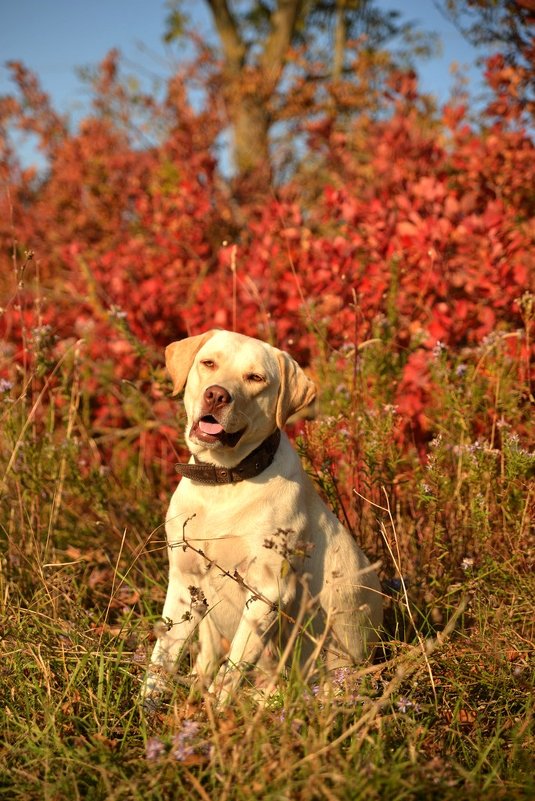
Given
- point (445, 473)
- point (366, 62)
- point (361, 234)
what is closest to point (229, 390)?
point (445, 473)

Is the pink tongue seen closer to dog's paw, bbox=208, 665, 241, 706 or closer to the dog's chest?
the dog's chest

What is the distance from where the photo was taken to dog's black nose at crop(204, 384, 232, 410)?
247 cm

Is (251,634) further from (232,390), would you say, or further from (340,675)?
(232,390)

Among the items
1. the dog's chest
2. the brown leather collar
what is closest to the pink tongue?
the brown leather collar

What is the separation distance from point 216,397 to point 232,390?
0.08m

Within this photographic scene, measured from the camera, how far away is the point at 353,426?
10.6 ft

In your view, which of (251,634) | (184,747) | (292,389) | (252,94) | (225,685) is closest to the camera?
(184,747)

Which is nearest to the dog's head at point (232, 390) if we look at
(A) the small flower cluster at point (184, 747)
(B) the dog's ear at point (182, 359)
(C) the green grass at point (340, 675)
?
(B) the dog's ear at point (182, 359)

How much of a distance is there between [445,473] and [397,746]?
1.43 m

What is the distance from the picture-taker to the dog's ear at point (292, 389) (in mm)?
2635

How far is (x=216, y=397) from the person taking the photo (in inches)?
97.1

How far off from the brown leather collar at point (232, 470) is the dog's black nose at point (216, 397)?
9.1 inches

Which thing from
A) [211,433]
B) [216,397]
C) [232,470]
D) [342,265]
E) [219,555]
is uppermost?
[342,265]

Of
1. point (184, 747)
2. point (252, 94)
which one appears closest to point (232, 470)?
point (184, 747)
